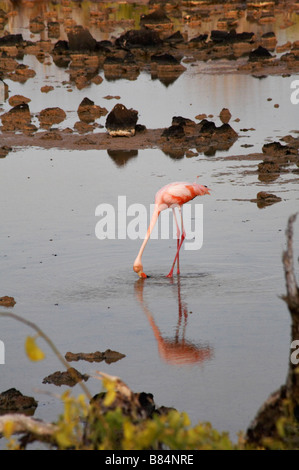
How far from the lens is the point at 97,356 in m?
9.00

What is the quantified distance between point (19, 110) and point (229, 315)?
13451 millimetres

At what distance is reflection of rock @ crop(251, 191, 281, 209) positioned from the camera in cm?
1467

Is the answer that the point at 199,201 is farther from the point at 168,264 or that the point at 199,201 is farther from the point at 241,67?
the point at 241,67

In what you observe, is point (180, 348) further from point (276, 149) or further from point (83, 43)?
point (83, 43)

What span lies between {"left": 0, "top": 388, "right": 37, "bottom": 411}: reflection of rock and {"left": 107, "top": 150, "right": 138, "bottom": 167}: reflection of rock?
1058 centimetres

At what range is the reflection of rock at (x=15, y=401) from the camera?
312 inches

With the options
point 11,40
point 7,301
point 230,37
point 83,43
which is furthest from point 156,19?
point 7,301

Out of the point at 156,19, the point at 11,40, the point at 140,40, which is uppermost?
the point at 156,19

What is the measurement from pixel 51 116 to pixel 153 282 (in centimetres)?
1222

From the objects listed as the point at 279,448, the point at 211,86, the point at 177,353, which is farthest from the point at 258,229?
the point at 211,86

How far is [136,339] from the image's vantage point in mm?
9586

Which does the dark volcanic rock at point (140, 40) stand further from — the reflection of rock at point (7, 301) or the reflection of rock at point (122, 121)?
the reflection of rock at point (7, 301)

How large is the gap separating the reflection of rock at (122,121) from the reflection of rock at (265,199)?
6.05m

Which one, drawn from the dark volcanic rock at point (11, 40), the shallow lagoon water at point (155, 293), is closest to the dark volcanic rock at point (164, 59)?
the dark volcanic rock at point (11, 40)
